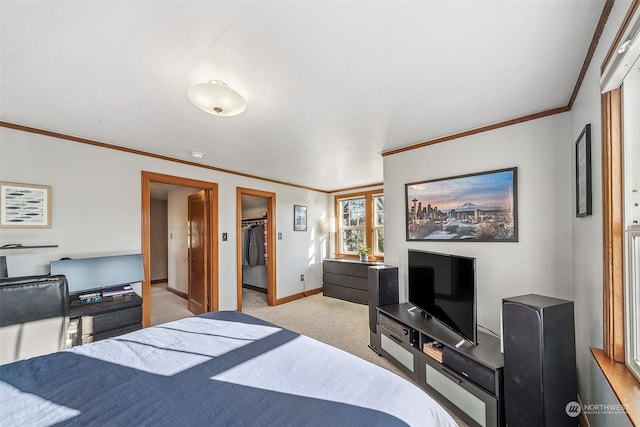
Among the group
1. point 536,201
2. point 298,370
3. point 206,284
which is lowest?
point 206,284

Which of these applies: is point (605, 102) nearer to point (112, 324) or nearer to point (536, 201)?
point (536, 201)

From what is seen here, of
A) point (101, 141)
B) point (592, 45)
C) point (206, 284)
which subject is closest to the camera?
point (592, 45)

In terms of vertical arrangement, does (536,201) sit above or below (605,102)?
below

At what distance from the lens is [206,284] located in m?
4.00

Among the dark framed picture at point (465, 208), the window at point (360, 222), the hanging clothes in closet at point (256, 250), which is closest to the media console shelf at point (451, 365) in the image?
the dark framed picture at point (465, 208)

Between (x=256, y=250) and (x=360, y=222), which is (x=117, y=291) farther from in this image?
(x=360, y=222)

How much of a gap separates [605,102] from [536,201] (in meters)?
1.15

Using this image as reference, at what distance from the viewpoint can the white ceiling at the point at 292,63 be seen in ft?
3.89

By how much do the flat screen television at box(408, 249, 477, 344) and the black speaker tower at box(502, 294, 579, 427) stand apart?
0.40m

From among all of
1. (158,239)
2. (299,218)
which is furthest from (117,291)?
(158,239)

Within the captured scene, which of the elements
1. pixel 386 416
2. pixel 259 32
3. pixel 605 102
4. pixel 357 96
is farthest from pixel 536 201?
pixel 259 32

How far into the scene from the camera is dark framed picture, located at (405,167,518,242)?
237cm

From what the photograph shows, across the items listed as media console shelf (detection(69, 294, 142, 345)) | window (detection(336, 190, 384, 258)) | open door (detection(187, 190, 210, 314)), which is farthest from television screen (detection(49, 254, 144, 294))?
window (detection(336, 190, 384, 258))

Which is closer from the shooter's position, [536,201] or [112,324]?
[536,201]
